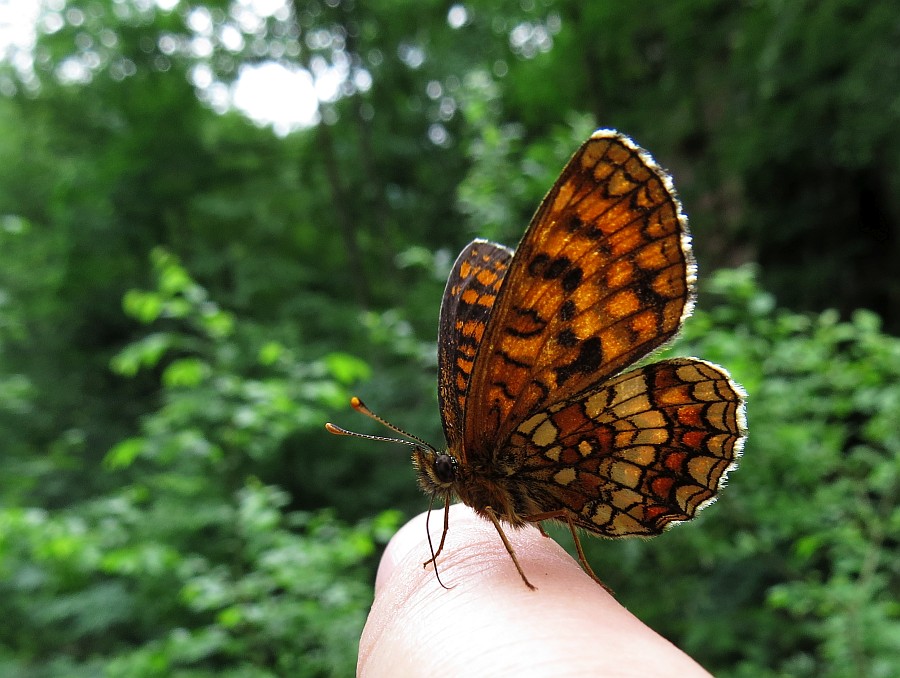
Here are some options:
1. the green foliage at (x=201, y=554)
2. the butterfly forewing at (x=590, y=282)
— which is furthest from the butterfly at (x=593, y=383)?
the green foliage at (x=201, y=554)

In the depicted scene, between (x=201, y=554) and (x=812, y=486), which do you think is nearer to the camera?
(x=812, y=486)

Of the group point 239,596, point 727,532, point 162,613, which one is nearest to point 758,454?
point 727,532

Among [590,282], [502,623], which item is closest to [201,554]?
[502,623]

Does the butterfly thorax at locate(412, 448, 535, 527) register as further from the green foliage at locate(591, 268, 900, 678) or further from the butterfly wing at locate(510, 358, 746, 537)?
the green foliage at locate(591, 268, 900, 678)

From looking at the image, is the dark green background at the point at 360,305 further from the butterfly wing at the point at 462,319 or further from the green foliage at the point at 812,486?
the butterfly wing at the point at 462,319

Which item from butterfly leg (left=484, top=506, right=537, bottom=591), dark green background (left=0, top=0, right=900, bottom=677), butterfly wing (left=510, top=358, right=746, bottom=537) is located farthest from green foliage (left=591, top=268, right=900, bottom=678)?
butterfly leg (left=484, top=506, right=537, bottom=591)

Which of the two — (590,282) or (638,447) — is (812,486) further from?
(590,282)

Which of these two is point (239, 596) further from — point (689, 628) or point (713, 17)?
point (713, 17)
